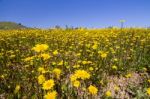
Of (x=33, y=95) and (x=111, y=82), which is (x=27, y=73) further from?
(x=111, y=82)

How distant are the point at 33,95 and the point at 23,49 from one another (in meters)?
4.76

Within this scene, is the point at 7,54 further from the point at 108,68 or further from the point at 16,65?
the point at 108,68

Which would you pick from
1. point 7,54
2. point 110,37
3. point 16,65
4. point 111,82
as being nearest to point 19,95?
point 111,82

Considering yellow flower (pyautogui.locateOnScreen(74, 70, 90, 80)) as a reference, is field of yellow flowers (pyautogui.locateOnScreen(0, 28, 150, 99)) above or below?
below

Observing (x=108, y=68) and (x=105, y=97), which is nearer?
(x=105, y=97)

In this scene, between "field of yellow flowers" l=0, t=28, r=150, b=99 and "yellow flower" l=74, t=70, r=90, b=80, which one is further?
"field of yellow flowers" l=0, t=28, r=150, b=99

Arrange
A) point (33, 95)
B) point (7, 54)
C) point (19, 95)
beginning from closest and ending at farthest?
1. point (33, 95)
2. point (19, 95)
3. point (7, 54)

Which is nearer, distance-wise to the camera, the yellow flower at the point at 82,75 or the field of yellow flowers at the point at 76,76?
the yellow flower at the point at 82,75

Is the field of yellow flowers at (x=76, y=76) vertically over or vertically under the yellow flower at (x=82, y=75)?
under

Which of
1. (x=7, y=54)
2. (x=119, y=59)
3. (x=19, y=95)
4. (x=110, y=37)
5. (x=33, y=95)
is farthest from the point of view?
(x=110, y=37)

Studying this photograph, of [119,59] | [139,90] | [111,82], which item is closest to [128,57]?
[119,59]

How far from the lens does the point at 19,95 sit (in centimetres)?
538

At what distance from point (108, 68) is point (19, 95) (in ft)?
7.81

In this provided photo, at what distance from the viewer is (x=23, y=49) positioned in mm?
9586
